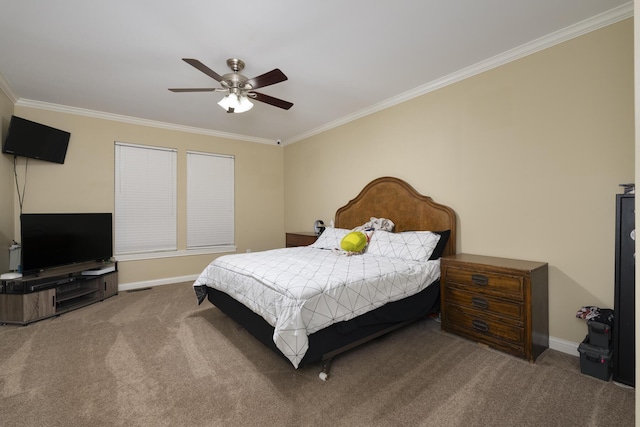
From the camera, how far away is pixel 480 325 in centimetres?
247

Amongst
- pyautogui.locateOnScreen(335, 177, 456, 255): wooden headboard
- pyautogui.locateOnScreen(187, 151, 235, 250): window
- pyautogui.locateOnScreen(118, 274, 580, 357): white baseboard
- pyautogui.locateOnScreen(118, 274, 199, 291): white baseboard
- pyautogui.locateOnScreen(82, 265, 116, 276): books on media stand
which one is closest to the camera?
pyautogui.locateOnScreen(118, 274, 580, 357): white baseboard

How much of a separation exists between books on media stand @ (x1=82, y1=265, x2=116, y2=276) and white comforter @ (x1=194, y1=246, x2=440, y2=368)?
5.49 feet

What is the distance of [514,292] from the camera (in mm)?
2262

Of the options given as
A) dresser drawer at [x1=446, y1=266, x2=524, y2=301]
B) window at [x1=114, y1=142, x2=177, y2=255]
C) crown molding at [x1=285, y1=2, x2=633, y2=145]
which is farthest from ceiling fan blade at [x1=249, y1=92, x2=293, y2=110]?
window at [x1=114, y1=142, x2=177, y2=255]

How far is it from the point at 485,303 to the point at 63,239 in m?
4.75

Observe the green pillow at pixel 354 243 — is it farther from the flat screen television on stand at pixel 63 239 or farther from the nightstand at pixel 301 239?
the flat screen television on stand at pixel 63 239

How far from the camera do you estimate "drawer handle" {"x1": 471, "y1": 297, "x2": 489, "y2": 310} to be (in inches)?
95.7

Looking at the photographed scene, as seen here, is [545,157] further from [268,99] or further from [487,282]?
[268,99]

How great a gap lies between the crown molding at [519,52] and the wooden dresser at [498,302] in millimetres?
1880

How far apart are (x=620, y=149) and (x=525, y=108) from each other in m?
0.77

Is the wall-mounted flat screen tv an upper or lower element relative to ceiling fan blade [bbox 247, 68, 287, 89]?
lower

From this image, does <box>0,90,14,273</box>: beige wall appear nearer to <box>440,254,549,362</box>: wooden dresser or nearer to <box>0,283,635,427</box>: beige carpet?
<box>0,283,635,427</box>: beige carpet

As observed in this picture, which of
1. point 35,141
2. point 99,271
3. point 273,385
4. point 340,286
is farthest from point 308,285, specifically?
→ point 35,141

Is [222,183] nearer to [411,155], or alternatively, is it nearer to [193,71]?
[193,71]
